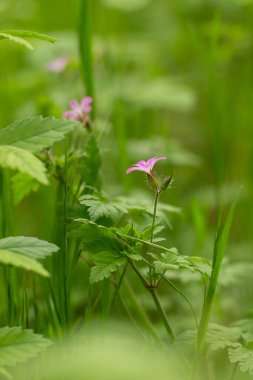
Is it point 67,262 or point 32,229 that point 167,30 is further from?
point 67,262

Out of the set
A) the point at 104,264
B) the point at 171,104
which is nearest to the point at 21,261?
the point at 104,264

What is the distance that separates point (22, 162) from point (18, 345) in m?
0.23

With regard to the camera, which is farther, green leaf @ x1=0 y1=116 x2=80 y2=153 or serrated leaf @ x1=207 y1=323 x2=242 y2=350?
serrated leaf @ x1=207 y1=323 x2=242 y2=350

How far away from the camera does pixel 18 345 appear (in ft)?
2.71

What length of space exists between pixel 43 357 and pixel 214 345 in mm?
269

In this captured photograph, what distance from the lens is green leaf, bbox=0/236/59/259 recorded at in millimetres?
822

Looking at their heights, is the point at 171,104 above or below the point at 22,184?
above

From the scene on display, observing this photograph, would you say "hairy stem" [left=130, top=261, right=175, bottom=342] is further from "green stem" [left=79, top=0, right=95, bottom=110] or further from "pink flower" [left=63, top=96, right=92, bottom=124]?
"green stem" [left=79, top=0, right=95, bottom=110]

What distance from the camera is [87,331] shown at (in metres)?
1.09

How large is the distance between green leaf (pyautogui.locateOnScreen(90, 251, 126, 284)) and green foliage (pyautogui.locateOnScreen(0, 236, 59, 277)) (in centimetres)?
11

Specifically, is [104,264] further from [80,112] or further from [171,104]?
[171,104]

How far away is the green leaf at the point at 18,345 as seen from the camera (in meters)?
0.80

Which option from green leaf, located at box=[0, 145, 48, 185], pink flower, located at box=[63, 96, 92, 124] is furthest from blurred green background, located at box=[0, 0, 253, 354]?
green leaf, located at box=[0, 145, 48, 185]

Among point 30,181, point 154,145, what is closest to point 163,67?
point 154,145
